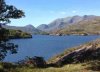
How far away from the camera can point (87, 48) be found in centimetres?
4753

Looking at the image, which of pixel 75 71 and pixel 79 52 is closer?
pixel 75 71

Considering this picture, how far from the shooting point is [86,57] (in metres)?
43.7

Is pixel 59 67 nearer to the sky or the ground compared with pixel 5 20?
nearer to the ground

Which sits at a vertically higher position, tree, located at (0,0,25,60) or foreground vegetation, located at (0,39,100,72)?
tree, located at (0,0,25,60)

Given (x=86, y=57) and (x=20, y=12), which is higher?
(x=20, y=12)

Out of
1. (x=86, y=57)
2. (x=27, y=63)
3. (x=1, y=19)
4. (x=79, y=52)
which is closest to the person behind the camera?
(x=1, y=19)

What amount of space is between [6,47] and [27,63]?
22.9ft

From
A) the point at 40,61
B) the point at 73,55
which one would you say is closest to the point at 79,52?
the point at 73,55

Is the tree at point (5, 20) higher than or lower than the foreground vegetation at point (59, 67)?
higher

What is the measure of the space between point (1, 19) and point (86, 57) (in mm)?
→ 15548

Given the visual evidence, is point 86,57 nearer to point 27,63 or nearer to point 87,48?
point 87,48

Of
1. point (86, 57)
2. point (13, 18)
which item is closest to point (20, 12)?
point (13, 18)

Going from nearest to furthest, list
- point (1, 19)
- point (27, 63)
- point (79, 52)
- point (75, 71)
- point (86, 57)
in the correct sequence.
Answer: point (75, 71), point (1, 19), point (27, 63), point (86, 57), point (79, 52)

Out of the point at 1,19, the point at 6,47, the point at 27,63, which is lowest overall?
the point at 27,63
